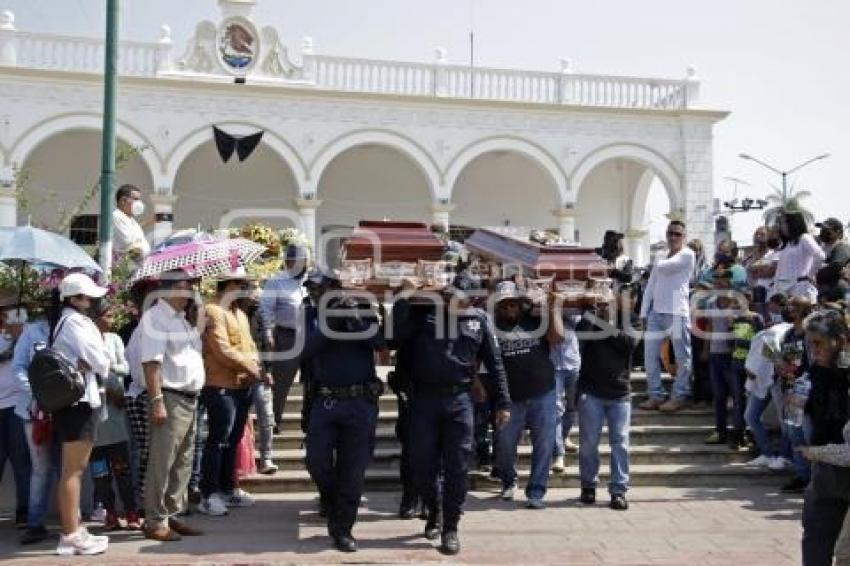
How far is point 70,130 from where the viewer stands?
1828 cm

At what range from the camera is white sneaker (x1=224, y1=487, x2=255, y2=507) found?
7.61 metres

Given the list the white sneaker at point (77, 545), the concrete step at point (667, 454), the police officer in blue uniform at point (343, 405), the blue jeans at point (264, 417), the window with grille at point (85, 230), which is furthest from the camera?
the window with grille at point (85, 230)

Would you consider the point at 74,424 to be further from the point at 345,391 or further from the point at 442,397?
the point at 442,397

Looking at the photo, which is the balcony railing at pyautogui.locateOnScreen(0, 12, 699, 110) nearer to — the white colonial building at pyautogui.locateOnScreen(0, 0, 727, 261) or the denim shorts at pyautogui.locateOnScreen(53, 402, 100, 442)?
the white colonial building at pyautogui.locateOnScreen(0, 0, 727, 261)

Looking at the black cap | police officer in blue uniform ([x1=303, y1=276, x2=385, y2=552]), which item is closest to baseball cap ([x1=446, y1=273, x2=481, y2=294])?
the black cap

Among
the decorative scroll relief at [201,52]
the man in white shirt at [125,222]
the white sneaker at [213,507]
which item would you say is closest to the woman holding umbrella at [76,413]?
the white sneaker at [213,507]

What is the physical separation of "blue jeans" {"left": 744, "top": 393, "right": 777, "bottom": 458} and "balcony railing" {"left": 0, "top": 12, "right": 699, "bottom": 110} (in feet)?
40.2

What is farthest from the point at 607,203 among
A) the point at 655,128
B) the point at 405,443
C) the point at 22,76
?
the point at 405,443

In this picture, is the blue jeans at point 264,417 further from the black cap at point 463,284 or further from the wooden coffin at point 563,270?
the wooden coffin at point 563,270

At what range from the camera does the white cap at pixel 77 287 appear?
19.9ft

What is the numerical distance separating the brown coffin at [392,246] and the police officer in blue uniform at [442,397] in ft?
1.62

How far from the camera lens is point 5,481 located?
7.30 metres

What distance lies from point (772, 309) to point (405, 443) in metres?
4.34

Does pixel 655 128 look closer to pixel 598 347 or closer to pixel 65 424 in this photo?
pixel 598 347
